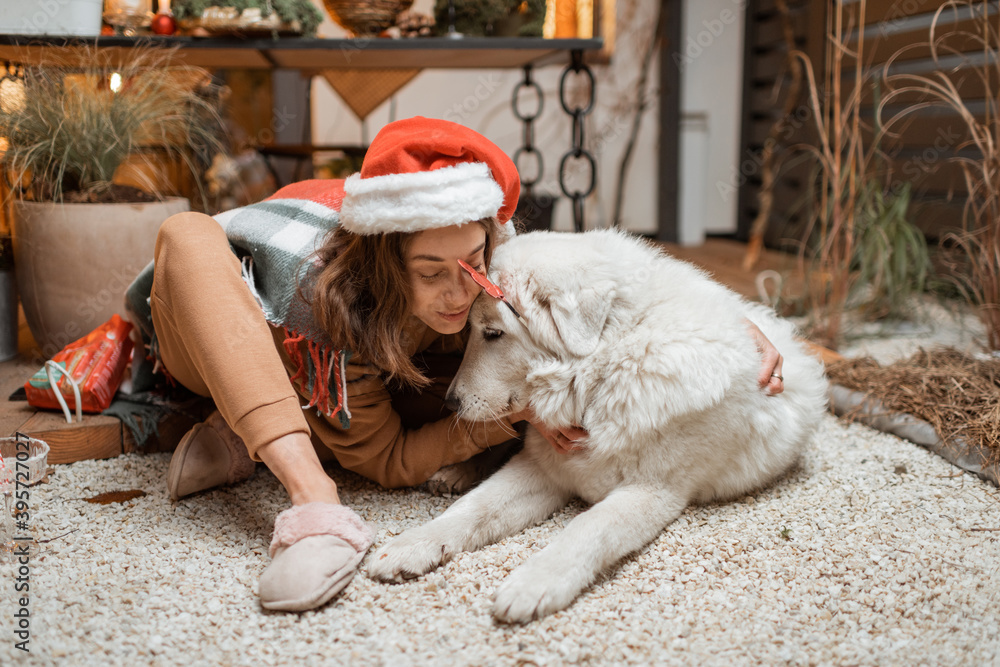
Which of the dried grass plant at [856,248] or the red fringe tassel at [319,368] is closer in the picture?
the red fringe tassel at [319,368]

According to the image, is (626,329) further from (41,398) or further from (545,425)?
(41,398)

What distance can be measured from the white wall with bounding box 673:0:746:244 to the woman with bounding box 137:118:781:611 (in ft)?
15.1

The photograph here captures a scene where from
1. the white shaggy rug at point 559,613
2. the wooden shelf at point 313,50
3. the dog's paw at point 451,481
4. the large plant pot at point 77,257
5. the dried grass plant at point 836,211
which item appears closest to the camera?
the white shaggy rug at point 559,613

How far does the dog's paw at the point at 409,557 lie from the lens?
157 cm

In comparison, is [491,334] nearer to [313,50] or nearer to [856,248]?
[313,50]

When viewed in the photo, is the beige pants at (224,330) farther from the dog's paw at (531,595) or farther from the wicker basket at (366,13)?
the wicker basket at (366,13)

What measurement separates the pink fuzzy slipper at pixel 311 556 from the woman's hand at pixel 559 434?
0.47 m

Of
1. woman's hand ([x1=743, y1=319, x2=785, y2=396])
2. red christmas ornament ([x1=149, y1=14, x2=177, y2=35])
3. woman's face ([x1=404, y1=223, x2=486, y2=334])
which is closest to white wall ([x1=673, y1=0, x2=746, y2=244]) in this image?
red christmas ornament ([x1=149, y1=14, x2=177, y2=35])

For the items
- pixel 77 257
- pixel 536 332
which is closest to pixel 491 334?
pixel 536 332

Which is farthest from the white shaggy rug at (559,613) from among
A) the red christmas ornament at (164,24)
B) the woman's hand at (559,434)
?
the red christmas ornament at (164,24)

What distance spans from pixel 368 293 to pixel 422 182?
1.20 feet

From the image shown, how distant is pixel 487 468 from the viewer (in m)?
2.12

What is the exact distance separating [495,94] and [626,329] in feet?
15.0

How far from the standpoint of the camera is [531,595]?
144 centimetres
